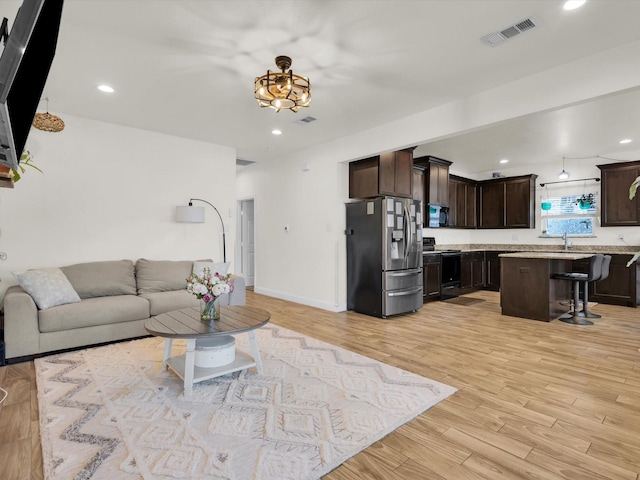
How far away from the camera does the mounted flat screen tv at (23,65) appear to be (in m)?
0.89

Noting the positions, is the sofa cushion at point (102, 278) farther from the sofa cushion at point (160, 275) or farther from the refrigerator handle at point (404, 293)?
the refrigerator handle at point (404, 293)

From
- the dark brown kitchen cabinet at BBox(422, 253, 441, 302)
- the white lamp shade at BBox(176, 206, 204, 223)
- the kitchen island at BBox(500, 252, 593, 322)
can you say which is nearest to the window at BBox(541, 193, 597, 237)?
the kitchen island at BBox(500, 252, 593, 322)

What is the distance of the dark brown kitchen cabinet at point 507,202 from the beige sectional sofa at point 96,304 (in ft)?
19.1

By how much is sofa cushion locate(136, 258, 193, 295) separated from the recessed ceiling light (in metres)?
4.56

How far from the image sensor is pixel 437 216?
6547 mm

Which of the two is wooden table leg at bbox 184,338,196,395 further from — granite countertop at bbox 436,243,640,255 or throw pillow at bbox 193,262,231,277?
granite countertop at bbox 436,243,640,255

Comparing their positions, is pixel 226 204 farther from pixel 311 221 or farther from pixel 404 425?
pixel 404 425

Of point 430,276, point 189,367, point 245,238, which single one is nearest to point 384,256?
point 430,276

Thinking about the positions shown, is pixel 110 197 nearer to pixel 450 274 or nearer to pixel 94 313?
pixel 94 313

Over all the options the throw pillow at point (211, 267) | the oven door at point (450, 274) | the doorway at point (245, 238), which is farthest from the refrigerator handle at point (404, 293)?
the doorway at point (245, 238)

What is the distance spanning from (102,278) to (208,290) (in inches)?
82.3

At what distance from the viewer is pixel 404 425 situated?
2.10 metres

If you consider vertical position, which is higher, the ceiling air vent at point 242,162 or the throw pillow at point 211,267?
the ceiling air vent at point 242,162

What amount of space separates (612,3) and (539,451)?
9.21 ft
